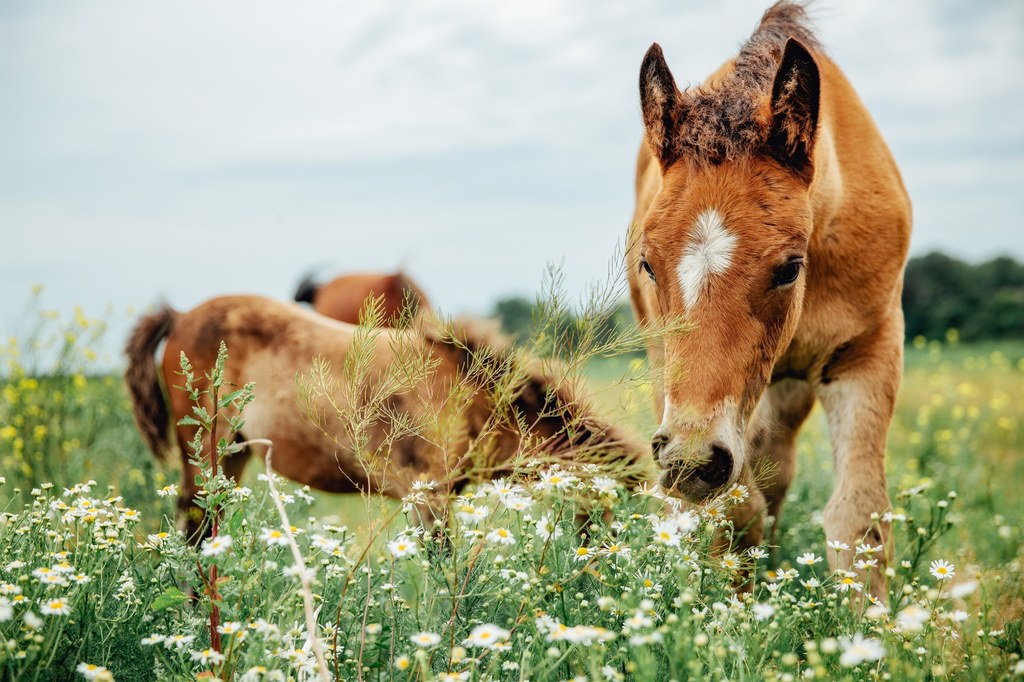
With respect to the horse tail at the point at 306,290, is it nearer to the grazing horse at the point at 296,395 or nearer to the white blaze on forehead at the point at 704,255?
the grazing horse at the point at 296,395

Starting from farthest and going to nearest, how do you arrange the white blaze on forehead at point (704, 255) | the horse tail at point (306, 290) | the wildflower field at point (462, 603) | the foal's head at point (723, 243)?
the horse tail at point (306, 290), the white blaze on forehead at point (704, 255), the foal's head at point (723, 243), the wildflower field at point (462, 603)

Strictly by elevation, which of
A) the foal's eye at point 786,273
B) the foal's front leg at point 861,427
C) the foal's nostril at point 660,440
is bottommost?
the foal's front leg at point 861,427

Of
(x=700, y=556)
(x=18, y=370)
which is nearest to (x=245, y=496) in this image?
(x=700, y=556)

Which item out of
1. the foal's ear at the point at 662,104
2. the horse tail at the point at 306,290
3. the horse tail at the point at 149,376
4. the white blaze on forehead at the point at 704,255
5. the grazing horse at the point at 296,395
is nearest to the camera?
the white blaze on forehead at the point at 704,255

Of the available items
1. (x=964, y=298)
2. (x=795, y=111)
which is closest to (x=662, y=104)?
(x=795, y=111)

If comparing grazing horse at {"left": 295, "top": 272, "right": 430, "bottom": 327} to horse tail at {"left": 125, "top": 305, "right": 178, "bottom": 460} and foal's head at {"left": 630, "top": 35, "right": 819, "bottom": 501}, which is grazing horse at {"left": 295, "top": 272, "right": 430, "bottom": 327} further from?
foal's head at {"left": 630, "top": 35, "right": 819, "bottom": 501}

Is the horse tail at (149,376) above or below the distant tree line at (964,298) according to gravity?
above

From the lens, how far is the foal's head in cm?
257

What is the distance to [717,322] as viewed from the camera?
2688mm

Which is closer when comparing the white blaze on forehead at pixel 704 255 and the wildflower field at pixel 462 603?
the wildflower field at pixel 462 603

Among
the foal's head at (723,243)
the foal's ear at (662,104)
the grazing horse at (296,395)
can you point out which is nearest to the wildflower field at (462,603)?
the foal's head at (723,243)

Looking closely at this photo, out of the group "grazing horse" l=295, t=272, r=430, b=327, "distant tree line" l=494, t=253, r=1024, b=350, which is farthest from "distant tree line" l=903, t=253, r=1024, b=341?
→ "grazing horse" l=295, t=272, r=430, b=327

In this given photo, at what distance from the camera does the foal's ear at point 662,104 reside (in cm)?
316

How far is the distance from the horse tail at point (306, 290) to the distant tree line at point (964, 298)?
10.9m
